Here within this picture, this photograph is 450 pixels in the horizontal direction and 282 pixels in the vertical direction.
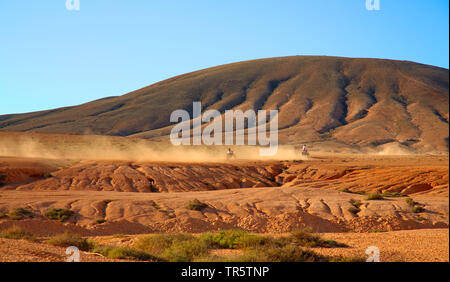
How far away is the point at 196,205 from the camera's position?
19797 mm

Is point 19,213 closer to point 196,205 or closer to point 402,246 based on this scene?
point 196,205

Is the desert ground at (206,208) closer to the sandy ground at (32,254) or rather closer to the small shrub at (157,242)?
the sandy ground at (32,254)

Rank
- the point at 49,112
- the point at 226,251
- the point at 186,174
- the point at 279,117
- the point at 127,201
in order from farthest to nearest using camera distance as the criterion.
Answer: the point at 49,112, the point at 279,117, the point at 186,174, the point at 127,201, the point at 226,251

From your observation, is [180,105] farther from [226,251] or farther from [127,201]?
[226,251]

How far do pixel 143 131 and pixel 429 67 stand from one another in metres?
92.3

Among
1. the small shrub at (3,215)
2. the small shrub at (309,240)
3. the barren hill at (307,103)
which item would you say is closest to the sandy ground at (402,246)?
the small shrub at (309,240)

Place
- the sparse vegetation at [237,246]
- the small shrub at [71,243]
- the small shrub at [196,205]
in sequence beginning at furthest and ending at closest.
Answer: the small shrub at [196,205] < the small shrub at [71,243] < the sparse vegetation at [237,246]

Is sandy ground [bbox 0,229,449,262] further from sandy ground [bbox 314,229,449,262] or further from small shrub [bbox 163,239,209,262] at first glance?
small shrub [bbox 163,239,209,262]

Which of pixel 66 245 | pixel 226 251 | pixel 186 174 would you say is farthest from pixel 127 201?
pixel 186 174

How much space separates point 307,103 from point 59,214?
96008mm

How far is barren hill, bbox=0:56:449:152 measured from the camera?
89250 mm

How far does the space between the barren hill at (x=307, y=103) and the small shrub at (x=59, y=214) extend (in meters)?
71.1

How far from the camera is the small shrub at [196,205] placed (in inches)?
774
